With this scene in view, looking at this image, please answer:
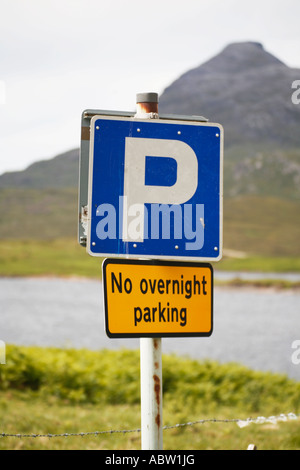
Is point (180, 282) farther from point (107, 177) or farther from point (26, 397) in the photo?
point (26, 397)

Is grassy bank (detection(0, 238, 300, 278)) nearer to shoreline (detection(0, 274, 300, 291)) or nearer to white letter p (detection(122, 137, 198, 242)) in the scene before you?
shoreline (detection(0, 274, 300, 291))

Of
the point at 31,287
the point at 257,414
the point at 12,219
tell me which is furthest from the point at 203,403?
the point at 12,219

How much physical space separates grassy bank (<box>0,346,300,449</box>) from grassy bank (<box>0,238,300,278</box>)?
81.7 ft

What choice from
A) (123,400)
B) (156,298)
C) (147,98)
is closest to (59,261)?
(123,400)

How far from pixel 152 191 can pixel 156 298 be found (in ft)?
1.55

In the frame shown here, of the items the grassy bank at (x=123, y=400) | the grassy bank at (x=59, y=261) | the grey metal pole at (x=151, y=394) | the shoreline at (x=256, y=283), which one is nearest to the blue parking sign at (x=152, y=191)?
the grey metal pole at (x=151, y=394)

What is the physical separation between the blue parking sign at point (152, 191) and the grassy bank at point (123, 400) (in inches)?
121

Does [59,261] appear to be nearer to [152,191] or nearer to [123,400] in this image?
[123,400]

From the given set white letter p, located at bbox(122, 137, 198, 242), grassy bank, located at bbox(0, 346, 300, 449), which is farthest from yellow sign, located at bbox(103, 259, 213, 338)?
grassy bank, located at bbox(0, 346, 300, 449)

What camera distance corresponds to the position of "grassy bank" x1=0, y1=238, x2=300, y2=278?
35469 millimetres

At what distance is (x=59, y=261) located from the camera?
124 feet

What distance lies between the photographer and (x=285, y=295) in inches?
1200

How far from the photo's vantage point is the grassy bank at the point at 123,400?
5980 mm
